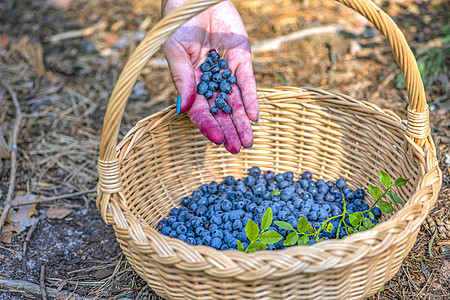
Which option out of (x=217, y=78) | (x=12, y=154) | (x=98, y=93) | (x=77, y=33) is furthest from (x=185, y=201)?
(x=77, y=33)

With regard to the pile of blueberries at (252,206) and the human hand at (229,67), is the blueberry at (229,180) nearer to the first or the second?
the pile of blueberries at (252,206)

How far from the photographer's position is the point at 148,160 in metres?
2.01

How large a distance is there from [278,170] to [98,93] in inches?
60.0

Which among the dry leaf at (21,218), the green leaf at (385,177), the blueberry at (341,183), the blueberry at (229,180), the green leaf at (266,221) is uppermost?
the green leaf at (385,177)

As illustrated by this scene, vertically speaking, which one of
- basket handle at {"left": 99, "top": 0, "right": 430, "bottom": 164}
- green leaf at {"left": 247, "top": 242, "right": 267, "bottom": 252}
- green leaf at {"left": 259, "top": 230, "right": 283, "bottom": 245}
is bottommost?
green leaf at {"left": 247, "top": 242, "right": 267, "bottom": 252}

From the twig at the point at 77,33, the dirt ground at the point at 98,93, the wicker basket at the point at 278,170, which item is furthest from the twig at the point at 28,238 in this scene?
the twig at the point at 77,33

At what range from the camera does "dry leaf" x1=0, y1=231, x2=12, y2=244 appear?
2.05m

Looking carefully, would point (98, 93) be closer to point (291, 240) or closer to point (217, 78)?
point (217, 78)

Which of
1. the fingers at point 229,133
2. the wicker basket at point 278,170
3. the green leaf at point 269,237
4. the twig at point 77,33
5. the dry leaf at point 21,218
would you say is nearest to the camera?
the wicker basket at point 278,170

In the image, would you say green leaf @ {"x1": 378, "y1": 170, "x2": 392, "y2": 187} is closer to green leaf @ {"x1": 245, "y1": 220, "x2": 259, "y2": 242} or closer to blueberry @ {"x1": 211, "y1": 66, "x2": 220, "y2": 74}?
green leaf @ {"x1": 245, "y1": 220, "x2": 259, "y2": 242}

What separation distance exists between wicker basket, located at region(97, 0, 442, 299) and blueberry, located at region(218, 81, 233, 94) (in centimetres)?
20

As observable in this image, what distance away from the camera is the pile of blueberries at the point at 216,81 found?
1.95 meters

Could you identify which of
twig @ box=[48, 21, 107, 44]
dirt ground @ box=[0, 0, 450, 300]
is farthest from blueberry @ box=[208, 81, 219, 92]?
twig @ box=[48, 21, 107, 44]

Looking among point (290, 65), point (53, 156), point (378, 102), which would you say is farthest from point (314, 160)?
point (53, 156)
